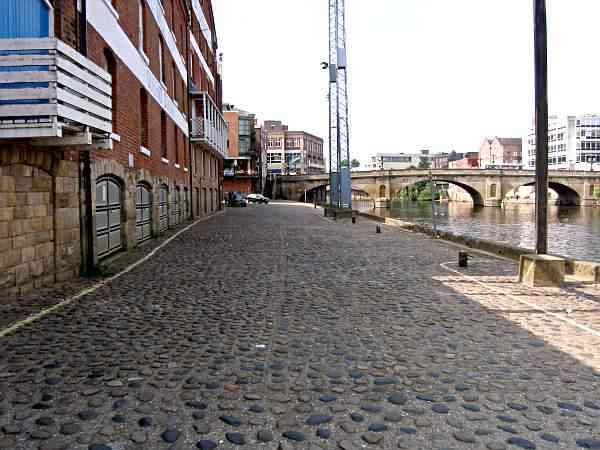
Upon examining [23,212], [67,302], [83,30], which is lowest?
[67,302]

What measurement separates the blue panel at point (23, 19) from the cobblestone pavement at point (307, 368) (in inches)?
141

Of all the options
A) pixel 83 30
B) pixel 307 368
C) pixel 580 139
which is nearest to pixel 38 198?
pixel 83 30

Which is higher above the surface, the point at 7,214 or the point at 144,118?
the point at 144,118

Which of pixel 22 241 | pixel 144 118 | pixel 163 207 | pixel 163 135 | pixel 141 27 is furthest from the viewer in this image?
pixel 163 135

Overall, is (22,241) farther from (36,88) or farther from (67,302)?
(36,88)

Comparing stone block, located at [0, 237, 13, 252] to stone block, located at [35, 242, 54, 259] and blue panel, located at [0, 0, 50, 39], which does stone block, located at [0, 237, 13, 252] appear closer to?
stone block, located at [35, 242, 54, 259]

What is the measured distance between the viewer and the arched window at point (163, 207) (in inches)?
715

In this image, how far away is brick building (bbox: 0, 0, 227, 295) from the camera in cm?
675

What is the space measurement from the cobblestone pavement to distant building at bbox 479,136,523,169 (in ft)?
496

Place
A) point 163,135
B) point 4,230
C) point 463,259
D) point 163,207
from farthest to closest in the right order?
point 163,135
point 163,207
point 463,259
point 4,230

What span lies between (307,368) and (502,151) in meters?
160

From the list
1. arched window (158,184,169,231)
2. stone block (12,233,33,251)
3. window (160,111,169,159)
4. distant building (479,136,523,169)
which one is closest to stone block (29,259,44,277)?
stone block (12,233,33,251)

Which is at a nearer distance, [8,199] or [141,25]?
[8,199]

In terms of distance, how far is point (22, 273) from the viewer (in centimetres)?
732
